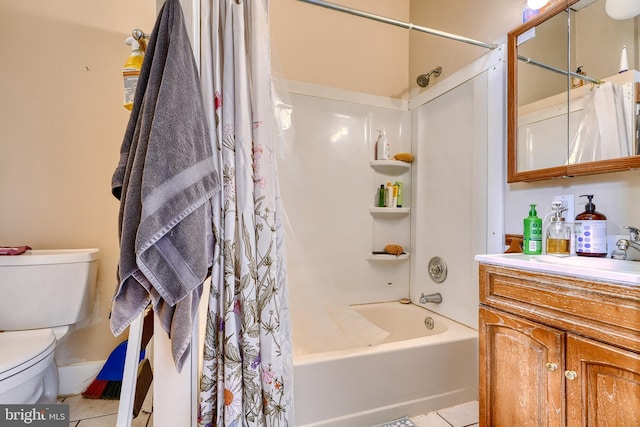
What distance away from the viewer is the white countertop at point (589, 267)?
0.76 meters

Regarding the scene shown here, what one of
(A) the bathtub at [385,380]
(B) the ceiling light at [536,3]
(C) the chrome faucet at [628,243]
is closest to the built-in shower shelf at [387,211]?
(A) the bathtub at [385,380]

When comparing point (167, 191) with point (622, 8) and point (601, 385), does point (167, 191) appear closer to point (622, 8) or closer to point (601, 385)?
point (601, 385)

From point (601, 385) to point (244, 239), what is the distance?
112 cm

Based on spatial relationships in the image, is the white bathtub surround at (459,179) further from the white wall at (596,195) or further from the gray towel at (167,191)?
the gray towel at (167,191)

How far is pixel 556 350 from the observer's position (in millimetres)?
893

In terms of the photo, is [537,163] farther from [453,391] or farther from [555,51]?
[453,391]

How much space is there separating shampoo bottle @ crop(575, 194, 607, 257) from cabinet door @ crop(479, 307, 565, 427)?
434mm

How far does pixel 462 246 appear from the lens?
1.80 meters

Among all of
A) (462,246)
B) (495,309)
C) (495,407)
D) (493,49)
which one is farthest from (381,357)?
(493,49)

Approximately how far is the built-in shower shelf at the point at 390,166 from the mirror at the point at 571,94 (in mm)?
769

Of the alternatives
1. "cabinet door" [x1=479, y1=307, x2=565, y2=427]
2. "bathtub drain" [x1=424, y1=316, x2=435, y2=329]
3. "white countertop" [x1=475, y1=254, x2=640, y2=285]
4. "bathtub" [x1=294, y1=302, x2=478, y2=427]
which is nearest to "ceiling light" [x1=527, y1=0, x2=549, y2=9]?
"white countertop" [x1=475, y1=254, x2=640, y2=285]

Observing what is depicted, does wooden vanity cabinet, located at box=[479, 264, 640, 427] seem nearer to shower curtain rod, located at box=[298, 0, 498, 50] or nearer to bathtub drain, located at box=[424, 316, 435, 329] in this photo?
bathtub drain, located at box=[424, 316, 435, 329]

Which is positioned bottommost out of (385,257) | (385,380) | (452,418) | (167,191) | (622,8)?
(452,418)

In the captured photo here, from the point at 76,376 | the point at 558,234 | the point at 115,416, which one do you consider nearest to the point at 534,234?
the point at 558,234
